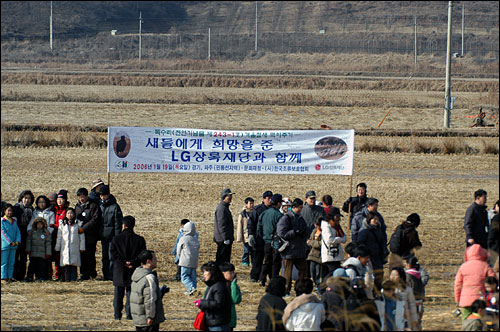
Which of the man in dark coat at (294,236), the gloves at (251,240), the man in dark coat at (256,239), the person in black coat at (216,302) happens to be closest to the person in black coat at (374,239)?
the man in dark coat at (294,236)

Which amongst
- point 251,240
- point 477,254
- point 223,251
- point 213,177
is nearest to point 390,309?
point 477,254

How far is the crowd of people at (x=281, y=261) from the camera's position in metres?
7.73

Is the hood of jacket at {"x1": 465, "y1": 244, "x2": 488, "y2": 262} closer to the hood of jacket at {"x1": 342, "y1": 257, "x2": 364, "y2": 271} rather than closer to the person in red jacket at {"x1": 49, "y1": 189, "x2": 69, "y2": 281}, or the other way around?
the hood of jacket at {"x1": 342, "y1": 257, "x2": 364, "y2": 271}

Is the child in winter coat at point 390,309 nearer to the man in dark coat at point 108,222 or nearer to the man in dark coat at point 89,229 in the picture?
the man in dark coat at point 108,222

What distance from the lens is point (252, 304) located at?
11086 millimetres

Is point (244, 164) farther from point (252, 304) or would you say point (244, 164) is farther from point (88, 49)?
point (88, 49)

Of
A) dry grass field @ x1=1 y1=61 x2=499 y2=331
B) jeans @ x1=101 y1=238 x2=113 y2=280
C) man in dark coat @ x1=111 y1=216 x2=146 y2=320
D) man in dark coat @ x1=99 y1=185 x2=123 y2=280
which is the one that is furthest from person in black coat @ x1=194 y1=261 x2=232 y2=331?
jeans @ x1=101 y1=238 x2=113 y2=280

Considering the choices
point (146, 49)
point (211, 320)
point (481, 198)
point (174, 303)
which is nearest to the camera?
point (211, 320)

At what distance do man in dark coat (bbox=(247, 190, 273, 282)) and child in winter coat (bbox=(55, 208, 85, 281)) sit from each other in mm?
2652

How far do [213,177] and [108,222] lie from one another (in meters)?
11.6

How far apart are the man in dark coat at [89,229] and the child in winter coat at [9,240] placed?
100 cm

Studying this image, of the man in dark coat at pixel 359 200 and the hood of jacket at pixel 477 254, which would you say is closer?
the hood of jacket at pixel 477 254

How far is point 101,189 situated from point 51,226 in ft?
3.19

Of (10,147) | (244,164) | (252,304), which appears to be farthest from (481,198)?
(10,147)
